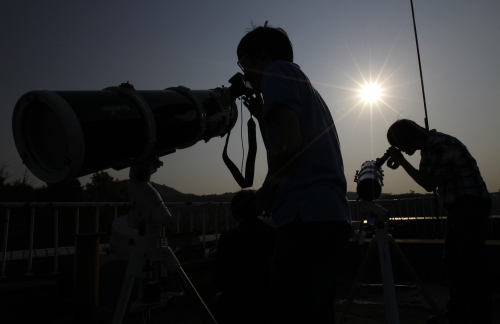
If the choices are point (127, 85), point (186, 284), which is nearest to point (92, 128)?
point (127, 85)

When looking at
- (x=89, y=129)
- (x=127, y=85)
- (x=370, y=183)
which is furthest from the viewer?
(x=370, y=183)

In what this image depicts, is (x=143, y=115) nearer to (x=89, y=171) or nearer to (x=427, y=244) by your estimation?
(x=89, y=171)

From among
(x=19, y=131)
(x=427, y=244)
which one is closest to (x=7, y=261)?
(x=19, y=131)

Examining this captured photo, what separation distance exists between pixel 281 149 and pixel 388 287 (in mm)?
1668

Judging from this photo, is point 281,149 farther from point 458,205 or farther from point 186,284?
point 458,205

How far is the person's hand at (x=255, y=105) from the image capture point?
1.76 meters

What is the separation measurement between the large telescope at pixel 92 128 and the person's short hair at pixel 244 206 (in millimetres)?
777

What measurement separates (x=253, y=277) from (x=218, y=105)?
3.82 ft

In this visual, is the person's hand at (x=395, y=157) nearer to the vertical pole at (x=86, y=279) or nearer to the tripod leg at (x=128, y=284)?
the tripod leg at (x=128, y=284)

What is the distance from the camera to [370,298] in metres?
3.88

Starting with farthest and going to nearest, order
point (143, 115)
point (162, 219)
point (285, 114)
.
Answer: point (162, 219) < point (143, 115) < point (285, 114)

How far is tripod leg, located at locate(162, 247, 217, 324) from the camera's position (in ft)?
6.08

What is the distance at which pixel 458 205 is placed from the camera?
247 centimetres

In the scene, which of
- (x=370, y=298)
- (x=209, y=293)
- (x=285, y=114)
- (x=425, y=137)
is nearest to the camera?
(x=285, y=114)
